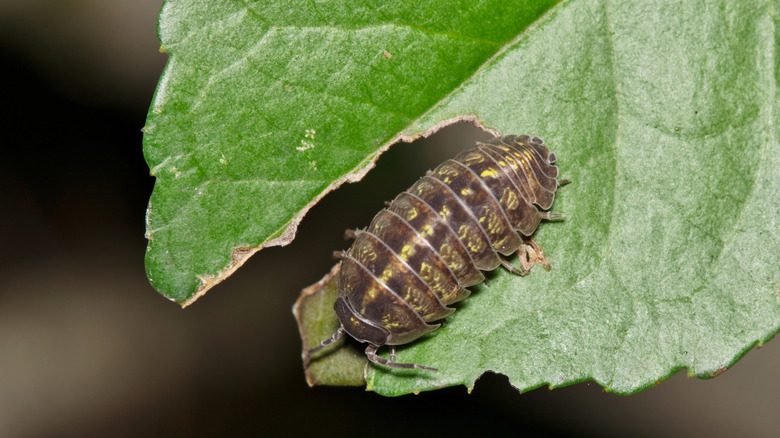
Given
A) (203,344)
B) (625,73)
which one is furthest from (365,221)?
(625,73)

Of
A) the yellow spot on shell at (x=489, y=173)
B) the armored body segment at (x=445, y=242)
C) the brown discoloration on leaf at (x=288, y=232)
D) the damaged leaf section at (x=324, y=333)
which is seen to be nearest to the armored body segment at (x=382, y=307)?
the armored body segment at (x=445, y=242)

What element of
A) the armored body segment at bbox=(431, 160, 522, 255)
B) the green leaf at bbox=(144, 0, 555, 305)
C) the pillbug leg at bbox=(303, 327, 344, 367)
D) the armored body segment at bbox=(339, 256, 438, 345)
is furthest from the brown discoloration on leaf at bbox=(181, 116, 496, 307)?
the pillbug leg at bbox=(303, 327, 344, 367)

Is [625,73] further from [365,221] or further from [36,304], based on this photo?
[36,304]

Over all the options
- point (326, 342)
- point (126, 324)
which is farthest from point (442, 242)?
point (126, 324)

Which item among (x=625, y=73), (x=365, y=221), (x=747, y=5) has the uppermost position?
(x=747, y=5)

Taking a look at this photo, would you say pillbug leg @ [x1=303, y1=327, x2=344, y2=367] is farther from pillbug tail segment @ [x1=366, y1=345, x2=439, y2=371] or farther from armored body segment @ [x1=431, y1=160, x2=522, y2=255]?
armored body segment @ [x1=431, y1=160, x2=522, y2=255]
